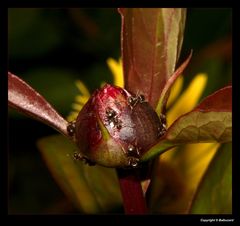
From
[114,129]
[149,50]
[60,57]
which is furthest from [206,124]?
[60,57]

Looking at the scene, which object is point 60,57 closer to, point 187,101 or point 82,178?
point 187,101

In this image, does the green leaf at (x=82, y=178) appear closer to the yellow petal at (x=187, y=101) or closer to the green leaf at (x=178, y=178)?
the green leaf at (x=178, y=178)

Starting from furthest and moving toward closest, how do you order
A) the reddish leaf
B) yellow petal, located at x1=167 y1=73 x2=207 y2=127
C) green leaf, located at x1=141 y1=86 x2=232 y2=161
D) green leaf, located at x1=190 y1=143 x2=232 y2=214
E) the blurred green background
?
the blurred green background, yellow petal, located at x1=167 y1=73 x2=207 y2=127, green leaf, located at x1=190 y1=143 x2=232 y2=214, the reddish leaf, green leaf, located at x1=141 y1=86 x2=232 y2=161

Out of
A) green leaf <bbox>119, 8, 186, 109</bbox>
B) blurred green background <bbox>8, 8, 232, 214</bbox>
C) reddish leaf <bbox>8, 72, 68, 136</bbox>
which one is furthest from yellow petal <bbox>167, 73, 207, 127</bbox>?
reddish leaf <bbox>8, 72, 68, 136</bbox>

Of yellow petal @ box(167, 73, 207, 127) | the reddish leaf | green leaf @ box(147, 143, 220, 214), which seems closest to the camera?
the reddish leaf

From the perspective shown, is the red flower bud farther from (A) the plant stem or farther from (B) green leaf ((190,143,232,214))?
(B) green leaf ((190,143,232,214))

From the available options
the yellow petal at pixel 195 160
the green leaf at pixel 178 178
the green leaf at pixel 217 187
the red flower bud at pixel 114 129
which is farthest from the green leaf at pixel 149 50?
the yellow petal at pixel 195 160
